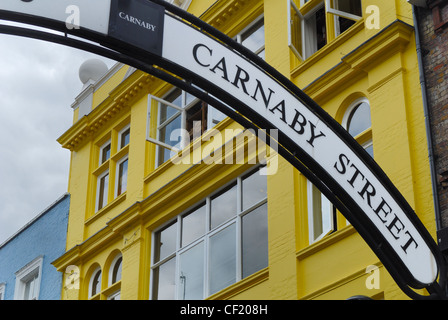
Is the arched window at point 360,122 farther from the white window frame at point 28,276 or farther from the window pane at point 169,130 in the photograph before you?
the white window frame at point 28,276

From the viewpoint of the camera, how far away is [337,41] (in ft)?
48.8

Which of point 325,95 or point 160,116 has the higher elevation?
point 160,116

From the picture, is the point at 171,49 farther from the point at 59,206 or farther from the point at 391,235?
the point at 59,206

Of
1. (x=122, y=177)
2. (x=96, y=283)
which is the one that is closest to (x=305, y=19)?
(x=122, y=177)

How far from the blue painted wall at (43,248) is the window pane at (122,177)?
2.23m

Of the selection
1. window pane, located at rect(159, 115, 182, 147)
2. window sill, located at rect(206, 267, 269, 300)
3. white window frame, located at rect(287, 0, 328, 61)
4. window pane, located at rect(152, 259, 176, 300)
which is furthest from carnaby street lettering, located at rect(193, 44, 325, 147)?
window pane, located at rect(159, 115, 182, 147)

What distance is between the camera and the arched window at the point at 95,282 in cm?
2038

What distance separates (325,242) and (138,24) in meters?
7.29

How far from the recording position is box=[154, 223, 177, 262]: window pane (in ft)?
59.5

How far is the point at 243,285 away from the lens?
50.0ft

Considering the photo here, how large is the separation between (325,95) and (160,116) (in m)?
5.49

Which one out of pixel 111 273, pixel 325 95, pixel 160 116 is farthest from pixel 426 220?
pixel 111 273

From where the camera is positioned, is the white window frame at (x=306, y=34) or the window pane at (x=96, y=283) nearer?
the white window frame at (x=306, y=34)

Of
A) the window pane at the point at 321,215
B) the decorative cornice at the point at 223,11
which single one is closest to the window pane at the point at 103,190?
the decorative cornice at the point at 223,11
